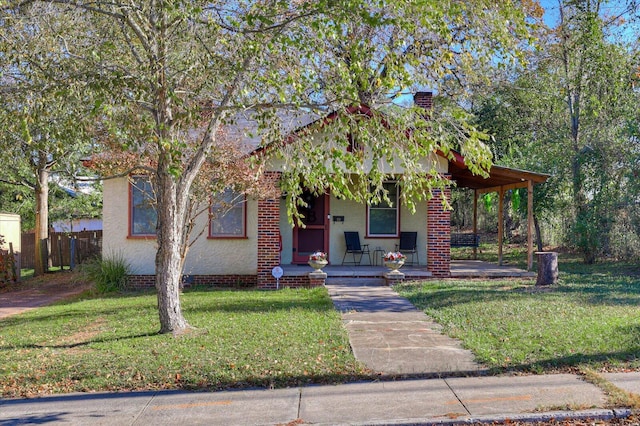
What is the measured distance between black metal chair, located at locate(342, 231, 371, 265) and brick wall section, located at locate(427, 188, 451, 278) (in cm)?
224

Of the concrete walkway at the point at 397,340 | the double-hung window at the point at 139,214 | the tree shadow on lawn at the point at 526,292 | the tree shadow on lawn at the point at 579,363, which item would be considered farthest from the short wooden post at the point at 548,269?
the double-hung window at the point at 139,214

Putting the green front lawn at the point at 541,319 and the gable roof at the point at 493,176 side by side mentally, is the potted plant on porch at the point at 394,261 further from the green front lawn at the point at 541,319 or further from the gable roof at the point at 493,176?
the gable roof at the point at 493,176

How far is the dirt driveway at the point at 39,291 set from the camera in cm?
1362

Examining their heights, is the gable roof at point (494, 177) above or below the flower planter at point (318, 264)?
above

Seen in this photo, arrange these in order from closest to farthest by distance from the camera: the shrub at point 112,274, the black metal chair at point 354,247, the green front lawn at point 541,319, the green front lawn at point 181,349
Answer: the green front lawn at point 181,349
the green front lawn at point 541,319
the shrub at point 112,274
the black metal chair at point 354,247

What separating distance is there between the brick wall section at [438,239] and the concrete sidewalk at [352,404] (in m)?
7.86

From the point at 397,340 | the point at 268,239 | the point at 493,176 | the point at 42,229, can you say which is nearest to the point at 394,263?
the point at 268,239

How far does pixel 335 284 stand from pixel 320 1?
307 inches

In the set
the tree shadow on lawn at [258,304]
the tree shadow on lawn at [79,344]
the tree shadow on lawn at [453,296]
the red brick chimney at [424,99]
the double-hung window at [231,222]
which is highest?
the red brick chimney at [424,99]

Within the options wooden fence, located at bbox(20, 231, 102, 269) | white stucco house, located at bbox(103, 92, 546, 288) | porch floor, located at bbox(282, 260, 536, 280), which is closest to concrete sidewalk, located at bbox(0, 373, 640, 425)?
white stucco house, located at bbox(103, 92, 546, 288)

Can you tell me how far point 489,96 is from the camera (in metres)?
23.5

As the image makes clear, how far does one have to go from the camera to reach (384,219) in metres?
16.2

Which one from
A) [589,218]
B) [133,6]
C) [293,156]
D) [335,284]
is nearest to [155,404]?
[293,156]

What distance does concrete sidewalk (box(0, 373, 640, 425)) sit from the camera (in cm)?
539
